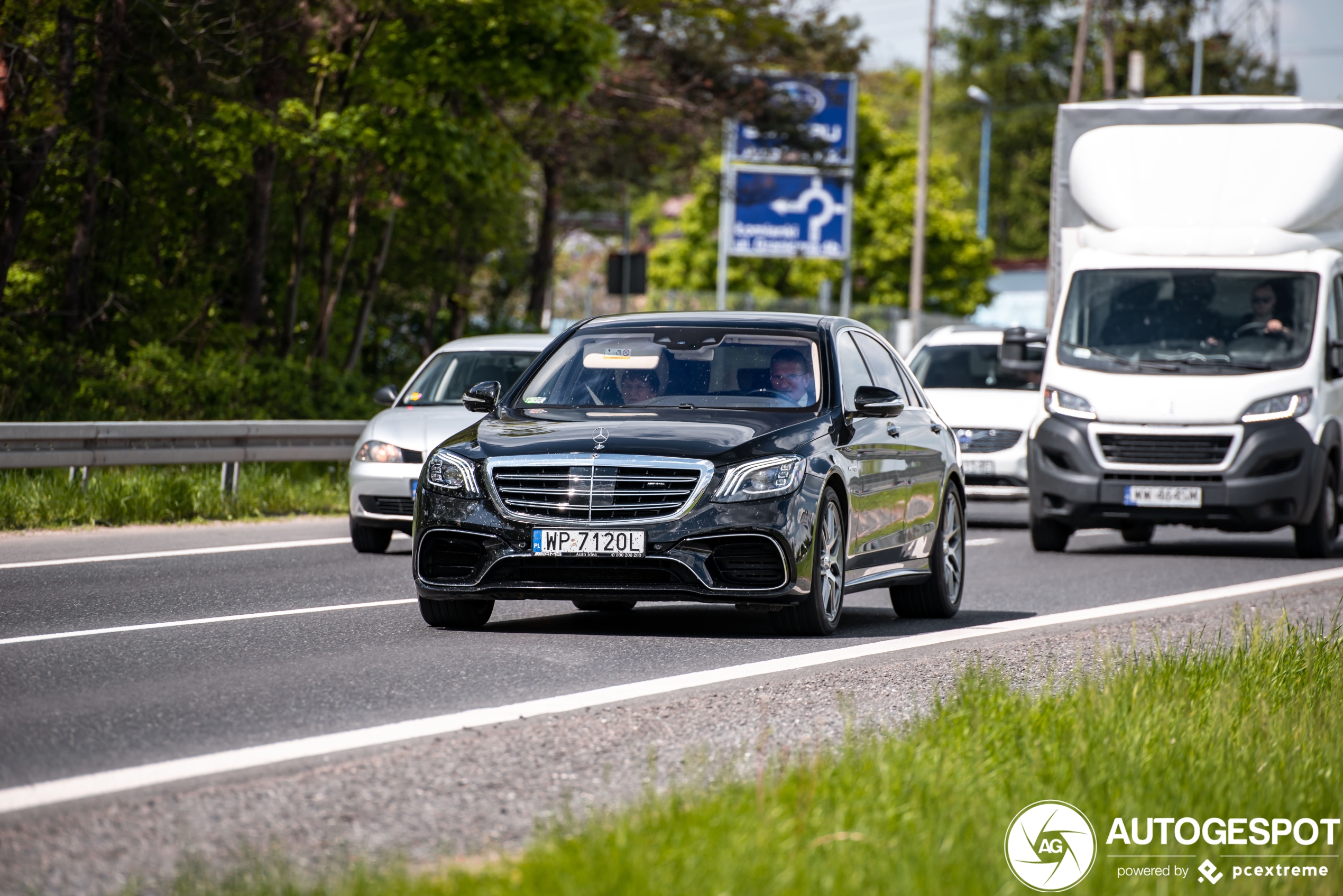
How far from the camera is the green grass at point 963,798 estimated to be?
4.43 metres

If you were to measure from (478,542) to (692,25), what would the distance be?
20.3m

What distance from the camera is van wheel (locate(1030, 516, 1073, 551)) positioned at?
662 inches

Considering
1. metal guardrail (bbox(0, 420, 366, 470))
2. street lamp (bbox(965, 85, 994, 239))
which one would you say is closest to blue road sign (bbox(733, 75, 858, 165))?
metal guardrail (bbox(0, 420, 366, 470))

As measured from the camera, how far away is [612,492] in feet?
30.4

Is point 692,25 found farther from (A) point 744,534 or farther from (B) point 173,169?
(A) point 744,534

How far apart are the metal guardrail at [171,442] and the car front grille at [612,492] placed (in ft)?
24.7

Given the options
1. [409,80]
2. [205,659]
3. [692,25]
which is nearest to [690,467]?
[205,659]

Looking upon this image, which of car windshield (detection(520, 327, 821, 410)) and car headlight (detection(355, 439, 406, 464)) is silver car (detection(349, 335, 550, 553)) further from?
car windshield (detection(520, 327, 821, 410))

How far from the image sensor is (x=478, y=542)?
9.39 meters

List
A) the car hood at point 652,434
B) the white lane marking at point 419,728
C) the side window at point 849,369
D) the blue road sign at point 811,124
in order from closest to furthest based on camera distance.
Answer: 1. the white lane marking at point 419,728
2. the car hood at point 652,434
3. the side window at point 849,369
4. the blue road sign at point 811,124

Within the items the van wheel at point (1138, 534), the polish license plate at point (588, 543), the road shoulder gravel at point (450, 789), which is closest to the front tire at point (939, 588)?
the polish license plate at point (588, 543)

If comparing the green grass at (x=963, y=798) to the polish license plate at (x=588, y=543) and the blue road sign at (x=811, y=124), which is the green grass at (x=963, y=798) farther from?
the blue road sign at (x=811, y=124)

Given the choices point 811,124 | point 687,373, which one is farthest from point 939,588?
point 811,124

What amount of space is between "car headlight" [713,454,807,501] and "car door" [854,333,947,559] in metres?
1.57
